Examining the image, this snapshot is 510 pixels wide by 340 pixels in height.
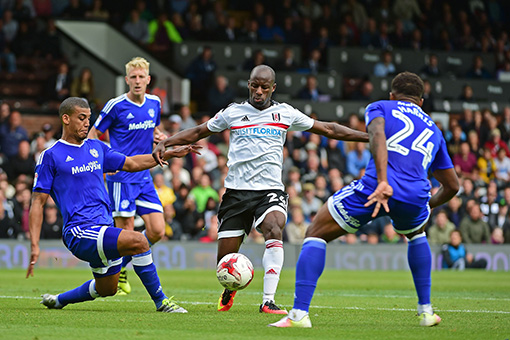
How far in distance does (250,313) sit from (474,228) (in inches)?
499

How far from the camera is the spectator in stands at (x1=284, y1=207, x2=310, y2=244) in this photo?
65.0 ft

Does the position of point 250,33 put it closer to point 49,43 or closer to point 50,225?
point 49,43

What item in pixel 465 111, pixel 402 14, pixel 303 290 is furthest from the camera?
pixel 402 14

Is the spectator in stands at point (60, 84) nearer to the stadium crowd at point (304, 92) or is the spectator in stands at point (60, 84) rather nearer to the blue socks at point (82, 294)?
the stadium crowd at point (304, 92)

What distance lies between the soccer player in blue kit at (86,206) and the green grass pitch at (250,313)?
15.0 inches

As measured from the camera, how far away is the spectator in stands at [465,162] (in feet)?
75.3

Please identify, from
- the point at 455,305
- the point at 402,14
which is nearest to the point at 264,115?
the point at 455,305

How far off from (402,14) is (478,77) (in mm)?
4381

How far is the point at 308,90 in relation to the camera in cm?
2461

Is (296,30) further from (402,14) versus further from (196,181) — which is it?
(196,181)

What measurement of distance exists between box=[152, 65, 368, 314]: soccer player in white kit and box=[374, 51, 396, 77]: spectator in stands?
59.2ft

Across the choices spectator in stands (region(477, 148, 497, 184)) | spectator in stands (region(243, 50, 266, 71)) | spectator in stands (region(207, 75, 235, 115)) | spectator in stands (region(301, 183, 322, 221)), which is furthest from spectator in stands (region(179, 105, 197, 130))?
spectator in stands (region(477, 148, 497, 184))

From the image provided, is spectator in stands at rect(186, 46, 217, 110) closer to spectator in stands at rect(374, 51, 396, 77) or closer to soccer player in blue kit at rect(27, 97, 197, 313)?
spectator in stands at rect(374, 51, 396, 77)

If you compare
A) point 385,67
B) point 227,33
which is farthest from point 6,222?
point 385,67
